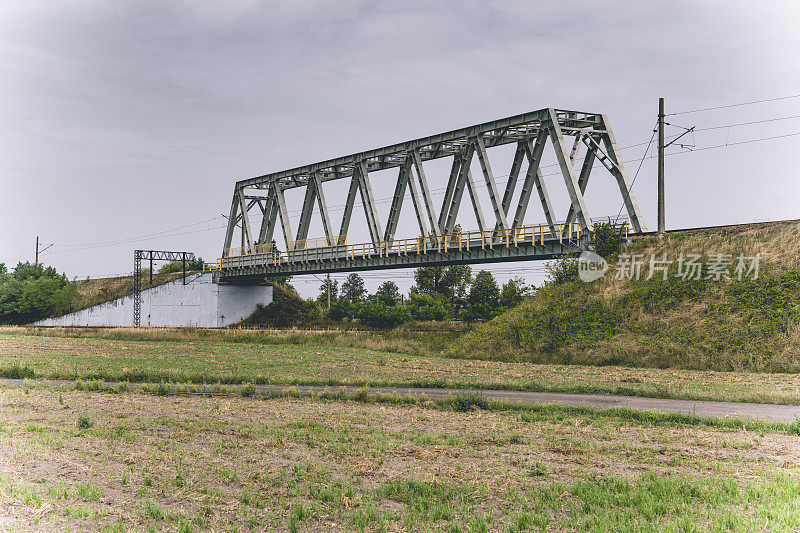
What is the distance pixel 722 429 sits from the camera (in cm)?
1394

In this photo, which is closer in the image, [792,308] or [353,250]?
[792,308]

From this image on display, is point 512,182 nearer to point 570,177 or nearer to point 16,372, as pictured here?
point 570,177

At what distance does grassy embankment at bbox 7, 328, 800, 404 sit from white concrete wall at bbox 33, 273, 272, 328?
29.4 metres

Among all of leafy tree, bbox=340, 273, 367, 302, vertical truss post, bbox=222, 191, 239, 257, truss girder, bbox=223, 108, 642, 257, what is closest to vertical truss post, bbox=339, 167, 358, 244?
truss girder, bbox=223, 108, 642, 257

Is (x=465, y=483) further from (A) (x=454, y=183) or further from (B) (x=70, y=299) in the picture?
(B) (x=70, y=299)

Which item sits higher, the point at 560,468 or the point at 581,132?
the point at 581,132

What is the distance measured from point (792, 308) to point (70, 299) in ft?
240

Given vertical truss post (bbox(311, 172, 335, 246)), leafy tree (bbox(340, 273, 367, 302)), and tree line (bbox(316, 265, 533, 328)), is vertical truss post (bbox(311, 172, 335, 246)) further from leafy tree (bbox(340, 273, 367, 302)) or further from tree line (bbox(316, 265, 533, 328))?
leafy tree (bbox(340, 273, 367, 302))

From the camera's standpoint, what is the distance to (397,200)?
50.8 meters

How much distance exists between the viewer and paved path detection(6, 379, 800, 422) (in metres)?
16.0

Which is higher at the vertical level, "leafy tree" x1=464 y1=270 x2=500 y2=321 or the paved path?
"leafy tree" x1=464 y1=270 x2=500 y2=321

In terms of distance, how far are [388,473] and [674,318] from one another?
24890 millimetres

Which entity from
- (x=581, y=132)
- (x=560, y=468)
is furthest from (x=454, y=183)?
(x=560, y=468)

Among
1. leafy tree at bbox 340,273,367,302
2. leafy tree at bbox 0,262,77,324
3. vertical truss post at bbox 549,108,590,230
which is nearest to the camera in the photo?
vertical truss post at bbox 549,108,590,230
